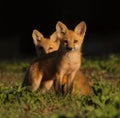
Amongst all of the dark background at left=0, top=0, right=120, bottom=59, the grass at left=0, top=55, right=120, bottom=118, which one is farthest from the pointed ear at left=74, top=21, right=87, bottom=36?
the dark background at left=0, top=0, right=120, bottom=59

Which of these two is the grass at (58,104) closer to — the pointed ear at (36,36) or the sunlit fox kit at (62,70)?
the sunlit fox kit at (62,70)

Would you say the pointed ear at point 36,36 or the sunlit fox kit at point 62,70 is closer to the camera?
the sunlit fox kit at point 62,70

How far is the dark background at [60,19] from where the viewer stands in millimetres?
20188

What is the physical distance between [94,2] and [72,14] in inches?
31.1

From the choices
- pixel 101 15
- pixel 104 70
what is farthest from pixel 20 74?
pixel 101 15

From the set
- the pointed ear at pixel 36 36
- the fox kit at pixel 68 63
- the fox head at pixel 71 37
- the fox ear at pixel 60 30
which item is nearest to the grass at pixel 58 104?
the fox kit at pixel 68 63

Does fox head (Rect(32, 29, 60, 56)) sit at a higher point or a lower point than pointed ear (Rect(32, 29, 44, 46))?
lower

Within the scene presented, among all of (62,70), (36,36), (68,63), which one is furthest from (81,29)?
(36,36)

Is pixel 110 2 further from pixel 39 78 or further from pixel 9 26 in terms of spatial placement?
pixel 39 78

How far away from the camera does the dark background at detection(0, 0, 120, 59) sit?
795 inches

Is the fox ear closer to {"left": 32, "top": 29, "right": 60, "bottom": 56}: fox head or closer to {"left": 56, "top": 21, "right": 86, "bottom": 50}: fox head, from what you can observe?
{"left": 56, "top": 21, "right": 86, "bottom": 50}: fox head

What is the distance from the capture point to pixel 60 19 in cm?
2048

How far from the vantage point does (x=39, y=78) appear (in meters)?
8.93

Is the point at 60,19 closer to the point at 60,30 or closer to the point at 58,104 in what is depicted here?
the point at 60,30
